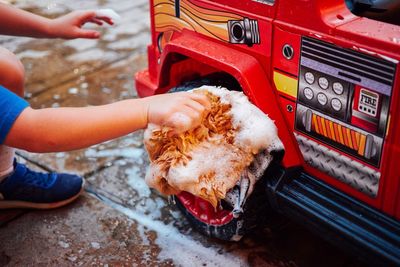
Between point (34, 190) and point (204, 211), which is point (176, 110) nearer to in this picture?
point (204, 211)

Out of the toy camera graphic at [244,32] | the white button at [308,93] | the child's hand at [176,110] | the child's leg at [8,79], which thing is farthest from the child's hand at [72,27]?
the white button at [308,93]

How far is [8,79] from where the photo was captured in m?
2.01

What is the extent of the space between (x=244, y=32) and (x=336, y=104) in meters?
0.37

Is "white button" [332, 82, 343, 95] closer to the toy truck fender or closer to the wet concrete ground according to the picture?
the toy truck fender

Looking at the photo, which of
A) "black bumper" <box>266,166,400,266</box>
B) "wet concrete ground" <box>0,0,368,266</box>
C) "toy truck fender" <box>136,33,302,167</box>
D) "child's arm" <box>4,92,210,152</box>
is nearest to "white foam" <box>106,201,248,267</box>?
"wet concrete ground" <box>0,0,368,266</box>

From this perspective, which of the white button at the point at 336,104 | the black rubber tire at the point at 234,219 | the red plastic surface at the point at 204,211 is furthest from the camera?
the red plastic surface at the point at 204,211

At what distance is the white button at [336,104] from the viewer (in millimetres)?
1415

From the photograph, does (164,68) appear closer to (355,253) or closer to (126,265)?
(126,265)

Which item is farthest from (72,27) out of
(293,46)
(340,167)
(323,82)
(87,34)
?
(340,167)

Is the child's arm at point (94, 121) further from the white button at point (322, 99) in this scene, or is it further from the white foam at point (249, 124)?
the white button at point (322, 99)

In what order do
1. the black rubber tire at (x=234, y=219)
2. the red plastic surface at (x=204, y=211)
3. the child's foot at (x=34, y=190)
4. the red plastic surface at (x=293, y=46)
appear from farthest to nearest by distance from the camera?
the child's foot at (x=34, y=190)
the red plastic surface at (x=204, y=211)
the black rubber tire at (x=234, y=219)
the red plastic surface at (x=293, y=46)

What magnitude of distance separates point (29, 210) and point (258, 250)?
0.96 m

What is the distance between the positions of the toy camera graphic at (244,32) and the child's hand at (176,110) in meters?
0.30

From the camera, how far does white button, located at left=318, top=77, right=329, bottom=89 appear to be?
4.66 ft
